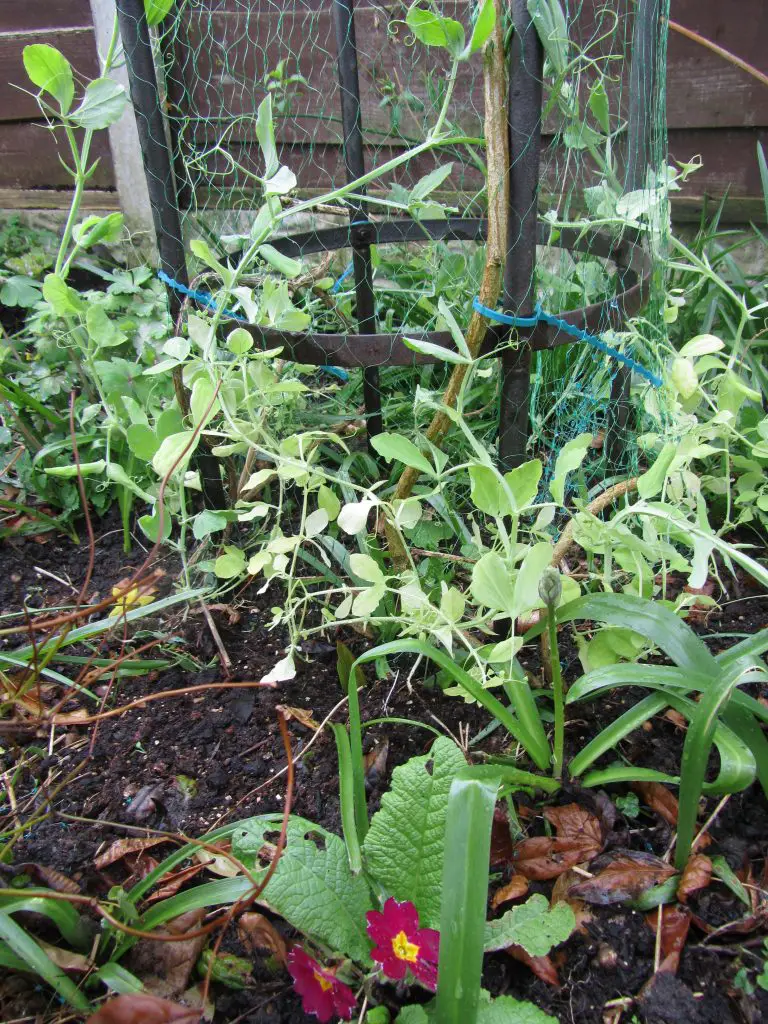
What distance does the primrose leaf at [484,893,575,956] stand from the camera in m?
0.77

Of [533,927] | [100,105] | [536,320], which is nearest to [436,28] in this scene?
[536,320]

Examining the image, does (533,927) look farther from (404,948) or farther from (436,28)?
(436,28)

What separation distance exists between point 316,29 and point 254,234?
158cm

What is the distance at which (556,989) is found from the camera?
2.59 feet

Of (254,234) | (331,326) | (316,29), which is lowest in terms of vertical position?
(331,326)

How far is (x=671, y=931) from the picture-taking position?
0.83 m

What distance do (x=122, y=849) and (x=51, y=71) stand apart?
1058 millimetres

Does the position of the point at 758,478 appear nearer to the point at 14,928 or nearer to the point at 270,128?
the point at 270,128

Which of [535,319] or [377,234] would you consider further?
[377,234]

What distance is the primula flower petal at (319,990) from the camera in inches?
27.4

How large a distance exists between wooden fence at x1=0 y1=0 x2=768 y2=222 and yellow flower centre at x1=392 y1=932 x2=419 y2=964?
2088 mm

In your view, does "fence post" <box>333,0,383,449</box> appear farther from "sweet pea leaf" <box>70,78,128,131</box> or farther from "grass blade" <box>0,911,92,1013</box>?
"grass blade" <box>0,911,92,1013</box>

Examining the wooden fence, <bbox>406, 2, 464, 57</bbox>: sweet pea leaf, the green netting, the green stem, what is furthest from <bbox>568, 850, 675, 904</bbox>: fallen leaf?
the wooden fence

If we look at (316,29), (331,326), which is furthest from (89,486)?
(316,29)
